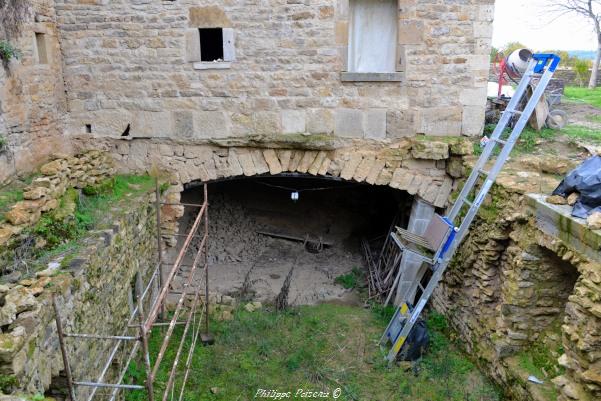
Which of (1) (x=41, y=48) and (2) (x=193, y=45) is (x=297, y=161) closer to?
(2) (x=193, y=45)

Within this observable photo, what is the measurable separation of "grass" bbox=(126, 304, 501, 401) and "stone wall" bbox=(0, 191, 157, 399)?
0.89 m

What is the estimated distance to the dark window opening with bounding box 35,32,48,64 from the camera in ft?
20.9

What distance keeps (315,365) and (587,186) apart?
3.57m

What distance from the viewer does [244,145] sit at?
6898mm

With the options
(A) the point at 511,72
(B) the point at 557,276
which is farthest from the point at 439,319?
(A) the point at 511,72

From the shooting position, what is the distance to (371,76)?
6.60 m

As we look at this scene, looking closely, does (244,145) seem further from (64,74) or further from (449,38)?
(449,38)

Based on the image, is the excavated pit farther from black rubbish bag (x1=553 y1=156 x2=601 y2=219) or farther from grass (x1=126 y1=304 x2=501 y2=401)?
black rubbish bag (x1=553 y1=156 x2=601 y2=219)

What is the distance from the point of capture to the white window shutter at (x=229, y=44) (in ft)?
21.6

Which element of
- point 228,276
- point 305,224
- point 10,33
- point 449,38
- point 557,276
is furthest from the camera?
point 305,224

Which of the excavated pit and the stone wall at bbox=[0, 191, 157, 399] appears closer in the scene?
the stone wall at bbox=[0, 191, 157, 399]

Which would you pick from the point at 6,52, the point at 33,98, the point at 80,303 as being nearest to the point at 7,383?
the point at 80,303

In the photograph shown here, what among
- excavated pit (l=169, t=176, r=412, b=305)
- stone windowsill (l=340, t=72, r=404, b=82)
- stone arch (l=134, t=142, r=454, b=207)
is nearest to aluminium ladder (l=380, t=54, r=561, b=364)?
stone arch (l=134, t=142, r=454, b=207)

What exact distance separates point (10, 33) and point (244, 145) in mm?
3054
